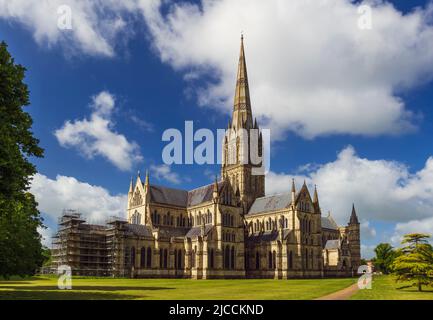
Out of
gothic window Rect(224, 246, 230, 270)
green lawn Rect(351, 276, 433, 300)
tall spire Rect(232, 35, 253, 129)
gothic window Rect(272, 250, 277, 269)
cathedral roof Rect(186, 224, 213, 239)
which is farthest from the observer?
tall spire Rect(232, 35, 253, 129)

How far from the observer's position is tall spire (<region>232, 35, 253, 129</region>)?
366 ft

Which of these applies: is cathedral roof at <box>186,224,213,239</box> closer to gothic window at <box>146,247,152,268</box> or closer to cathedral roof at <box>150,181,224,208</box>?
cathedral roof at <box>150,181,224,208</box>

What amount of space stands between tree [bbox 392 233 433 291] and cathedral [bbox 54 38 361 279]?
45897 millimetres

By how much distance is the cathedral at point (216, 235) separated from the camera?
259 feet

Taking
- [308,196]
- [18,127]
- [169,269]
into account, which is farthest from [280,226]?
[18,127]

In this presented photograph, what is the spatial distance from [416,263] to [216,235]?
5079 cm

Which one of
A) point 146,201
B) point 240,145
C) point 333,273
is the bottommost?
point 333,273

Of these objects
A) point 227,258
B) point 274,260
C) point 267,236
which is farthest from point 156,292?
point 267,236

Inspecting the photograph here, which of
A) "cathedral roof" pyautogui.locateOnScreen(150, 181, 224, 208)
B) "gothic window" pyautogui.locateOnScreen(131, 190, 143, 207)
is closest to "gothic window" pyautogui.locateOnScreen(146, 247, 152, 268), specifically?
"cathedral roof" pyautogui.locateOnScreen(150, 181, 224, 208)

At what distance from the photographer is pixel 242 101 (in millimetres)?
113688

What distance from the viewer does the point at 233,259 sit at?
284 feet

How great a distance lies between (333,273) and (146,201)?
42.7 metres

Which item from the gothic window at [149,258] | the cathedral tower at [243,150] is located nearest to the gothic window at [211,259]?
the gothic window at [149,258]
